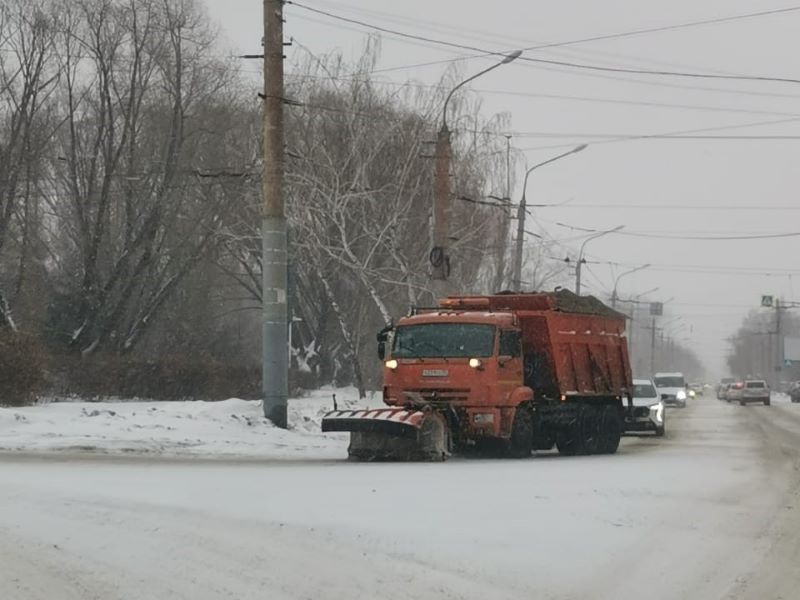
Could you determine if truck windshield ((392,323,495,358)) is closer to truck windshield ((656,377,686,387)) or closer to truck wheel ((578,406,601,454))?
truck wheel ((578,406,601,454))

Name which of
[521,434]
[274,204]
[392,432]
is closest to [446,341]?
[521,434]

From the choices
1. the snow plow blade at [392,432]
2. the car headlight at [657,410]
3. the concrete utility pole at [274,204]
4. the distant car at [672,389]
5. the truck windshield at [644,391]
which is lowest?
the distant car at [672,389]

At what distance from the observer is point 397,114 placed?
3744cm

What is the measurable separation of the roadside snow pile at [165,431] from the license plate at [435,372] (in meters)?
2.05

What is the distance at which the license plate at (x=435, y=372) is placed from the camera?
803 inches

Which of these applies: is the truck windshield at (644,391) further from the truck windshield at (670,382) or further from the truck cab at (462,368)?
the truck windshield at (670,382)

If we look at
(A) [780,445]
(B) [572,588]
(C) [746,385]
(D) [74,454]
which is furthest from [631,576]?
(C) [746,385]

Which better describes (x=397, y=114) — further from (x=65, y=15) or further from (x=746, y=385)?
(x=746, y=385)

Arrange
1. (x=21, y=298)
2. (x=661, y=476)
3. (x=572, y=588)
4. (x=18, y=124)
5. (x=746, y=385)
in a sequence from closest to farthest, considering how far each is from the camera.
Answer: (x=572, y=588), (x=661, y=476), (x=18, y=124), (x=21, y=298), (x=746, y=385)

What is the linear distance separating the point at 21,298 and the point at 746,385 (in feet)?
171

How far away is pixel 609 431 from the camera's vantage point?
25141 mm

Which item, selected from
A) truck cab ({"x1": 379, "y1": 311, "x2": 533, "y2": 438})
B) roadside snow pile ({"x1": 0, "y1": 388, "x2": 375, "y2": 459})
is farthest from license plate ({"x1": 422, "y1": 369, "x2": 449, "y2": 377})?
roadside snow pile ({"x1": 0, "y1": 388, "x2": 375, "y2": 459})

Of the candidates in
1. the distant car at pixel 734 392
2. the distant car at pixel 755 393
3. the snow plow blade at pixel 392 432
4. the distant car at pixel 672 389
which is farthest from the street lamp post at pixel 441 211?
the distant car at pixel 734 392

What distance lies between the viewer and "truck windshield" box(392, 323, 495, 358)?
20.5 m
